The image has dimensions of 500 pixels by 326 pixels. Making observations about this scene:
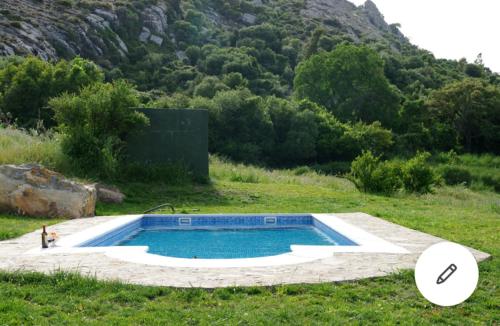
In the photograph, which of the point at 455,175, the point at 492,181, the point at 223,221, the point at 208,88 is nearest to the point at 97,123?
the point at 223,221

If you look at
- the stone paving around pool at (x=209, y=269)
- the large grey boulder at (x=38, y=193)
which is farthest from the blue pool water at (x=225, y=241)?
the stone paving around pool at (x=209, y=269)

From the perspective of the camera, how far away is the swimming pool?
5.76 m

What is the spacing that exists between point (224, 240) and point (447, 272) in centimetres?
649

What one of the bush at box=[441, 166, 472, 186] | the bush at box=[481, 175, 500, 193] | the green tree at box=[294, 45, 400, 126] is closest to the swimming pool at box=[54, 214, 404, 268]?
the bush at box=[441, 166, 472, 186]

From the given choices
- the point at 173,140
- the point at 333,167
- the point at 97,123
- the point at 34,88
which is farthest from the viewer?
the point at 333,167

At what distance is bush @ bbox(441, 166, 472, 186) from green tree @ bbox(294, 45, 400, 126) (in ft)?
35.3

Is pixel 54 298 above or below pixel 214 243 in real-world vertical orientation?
Result: above

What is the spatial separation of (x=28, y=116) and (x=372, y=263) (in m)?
18.2

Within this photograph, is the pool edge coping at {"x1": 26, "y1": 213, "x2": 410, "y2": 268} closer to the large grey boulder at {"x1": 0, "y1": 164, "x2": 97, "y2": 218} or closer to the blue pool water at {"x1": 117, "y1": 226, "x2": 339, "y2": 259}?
the blue pool water at {"x1": 117, "y1": 226, "x2": 339, "y2": 259}

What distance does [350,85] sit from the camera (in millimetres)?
44844

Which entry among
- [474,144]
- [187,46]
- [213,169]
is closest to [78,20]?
[187,46]

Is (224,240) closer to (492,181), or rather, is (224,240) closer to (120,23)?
(492,181)

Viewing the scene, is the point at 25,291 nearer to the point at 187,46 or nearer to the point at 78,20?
the point at 78,20

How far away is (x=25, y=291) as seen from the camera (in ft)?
13.9
